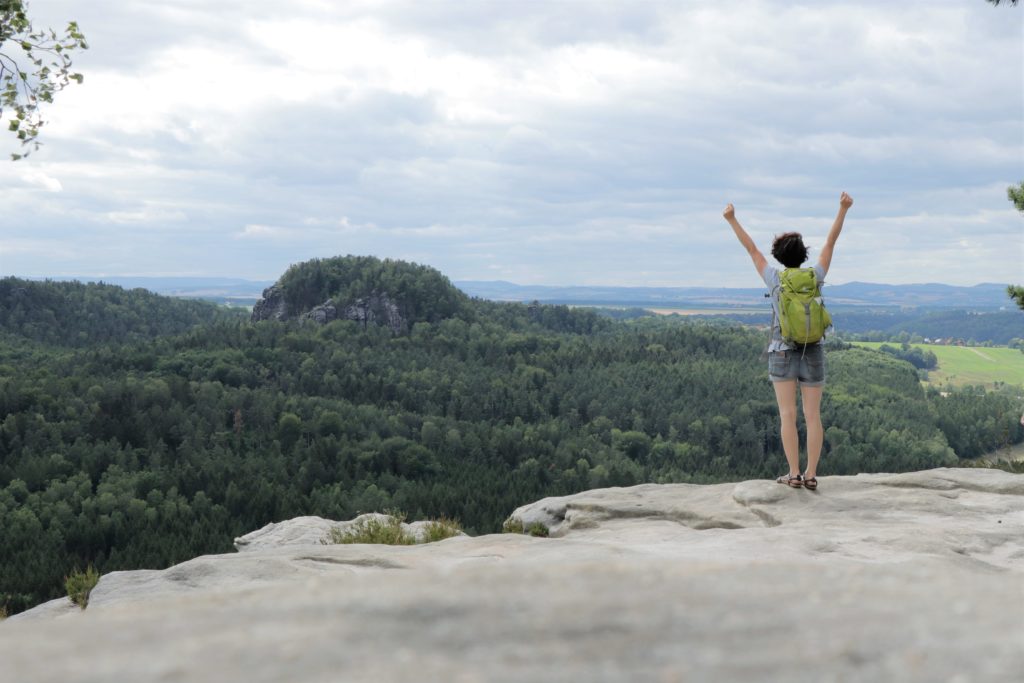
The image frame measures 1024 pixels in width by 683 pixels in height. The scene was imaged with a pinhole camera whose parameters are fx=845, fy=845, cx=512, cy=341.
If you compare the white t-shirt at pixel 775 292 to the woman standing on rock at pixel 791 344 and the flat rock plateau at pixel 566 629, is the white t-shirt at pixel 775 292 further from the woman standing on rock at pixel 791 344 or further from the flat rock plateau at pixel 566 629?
the flat rock plateau at pixel 566 629

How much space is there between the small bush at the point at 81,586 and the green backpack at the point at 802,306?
1133 cm

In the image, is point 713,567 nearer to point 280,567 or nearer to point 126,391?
point 280,567

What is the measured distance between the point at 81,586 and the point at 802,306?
12.1m

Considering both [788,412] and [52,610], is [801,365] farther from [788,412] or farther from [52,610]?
[52,610]

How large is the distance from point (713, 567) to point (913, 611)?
4.18 feet

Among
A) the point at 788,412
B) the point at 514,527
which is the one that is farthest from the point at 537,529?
the point at 788,412

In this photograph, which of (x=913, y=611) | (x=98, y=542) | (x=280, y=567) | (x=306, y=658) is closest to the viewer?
(x=306, y=658)

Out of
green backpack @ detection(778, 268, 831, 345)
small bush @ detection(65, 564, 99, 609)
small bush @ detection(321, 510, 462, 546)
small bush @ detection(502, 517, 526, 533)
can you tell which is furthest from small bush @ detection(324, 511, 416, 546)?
green backpack @ detection(778, 268, 831, 345)

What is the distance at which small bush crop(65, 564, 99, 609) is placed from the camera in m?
12.8

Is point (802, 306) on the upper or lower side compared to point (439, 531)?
upper

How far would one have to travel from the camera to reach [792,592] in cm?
516

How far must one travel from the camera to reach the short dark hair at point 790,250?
13023 mm

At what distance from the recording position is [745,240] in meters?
13.4

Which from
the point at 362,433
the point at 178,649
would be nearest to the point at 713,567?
the point at 178,649
